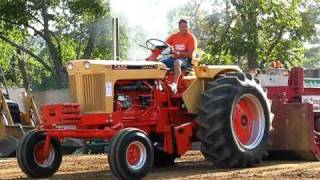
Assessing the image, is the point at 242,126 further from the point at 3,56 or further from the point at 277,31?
the point at 3,56

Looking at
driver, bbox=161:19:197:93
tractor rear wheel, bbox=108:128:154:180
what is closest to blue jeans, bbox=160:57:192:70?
driver, bbox=161:19:197:93

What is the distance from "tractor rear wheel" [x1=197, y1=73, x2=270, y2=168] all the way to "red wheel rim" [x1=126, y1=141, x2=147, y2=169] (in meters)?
1.17

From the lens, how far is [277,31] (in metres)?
23.9

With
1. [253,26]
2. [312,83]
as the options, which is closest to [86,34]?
[253,26]

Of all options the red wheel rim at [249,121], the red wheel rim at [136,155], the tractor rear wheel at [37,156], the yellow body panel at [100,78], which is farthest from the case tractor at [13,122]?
the red wheel rim at [136,155]

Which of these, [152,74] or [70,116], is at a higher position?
[152,74]

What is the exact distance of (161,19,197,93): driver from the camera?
9047 mm

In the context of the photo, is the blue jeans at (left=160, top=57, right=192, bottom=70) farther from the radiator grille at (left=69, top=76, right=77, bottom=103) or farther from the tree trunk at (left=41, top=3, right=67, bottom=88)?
the tree trunk at (left=41, top=3, right=67, bottom=88)

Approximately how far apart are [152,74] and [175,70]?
403 mm

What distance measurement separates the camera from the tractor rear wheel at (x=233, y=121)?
8688 millimetres

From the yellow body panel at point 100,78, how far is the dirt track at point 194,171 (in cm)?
97

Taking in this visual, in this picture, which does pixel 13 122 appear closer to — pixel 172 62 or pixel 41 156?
pixel 41 156

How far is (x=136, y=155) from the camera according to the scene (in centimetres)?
777

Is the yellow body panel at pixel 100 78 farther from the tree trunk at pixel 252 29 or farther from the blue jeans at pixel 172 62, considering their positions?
the tree trunk at pixel 252 29
